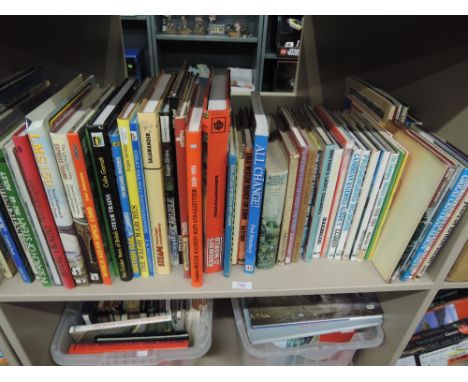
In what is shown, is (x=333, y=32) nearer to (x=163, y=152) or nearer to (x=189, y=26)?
(x=163, y=152)

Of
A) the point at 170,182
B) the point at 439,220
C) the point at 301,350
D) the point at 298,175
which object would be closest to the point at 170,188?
the point at 170,182

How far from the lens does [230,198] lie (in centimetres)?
54

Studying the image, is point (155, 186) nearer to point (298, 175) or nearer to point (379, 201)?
point (298, 175)

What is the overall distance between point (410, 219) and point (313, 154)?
20cm

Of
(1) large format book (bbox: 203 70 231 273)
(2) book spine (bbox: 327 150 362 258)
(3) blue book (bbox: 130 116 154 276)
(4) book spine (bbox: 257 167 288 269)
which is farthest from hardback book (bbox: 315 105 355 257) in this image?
(3) blue book (bbox: 130 116 154 276)

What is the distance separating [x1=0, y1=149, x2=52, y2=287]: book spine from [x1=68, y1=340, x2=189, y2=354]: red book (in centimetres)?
27

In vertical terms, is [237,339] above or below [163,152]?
below

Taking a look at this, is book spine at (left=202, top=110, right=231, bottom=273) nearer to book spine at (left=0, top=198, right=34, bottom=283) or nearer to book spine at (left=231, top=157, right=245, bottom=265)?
book spine at (left=231, top=157, right=245, bottom=265)

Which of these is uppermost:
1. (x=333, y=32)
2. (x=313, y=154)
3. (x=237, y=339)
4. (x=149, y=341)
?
(x=333, y=32)

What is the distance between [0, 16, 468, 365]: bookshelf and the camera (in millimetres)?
590

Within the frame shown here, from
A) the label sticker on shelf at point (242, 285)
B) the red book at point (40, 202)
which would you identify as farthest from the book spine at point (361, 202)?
the red book at point (40, 202)

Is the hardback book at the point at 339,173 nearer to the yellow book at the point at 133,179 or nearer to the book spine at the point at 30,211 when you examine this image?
the yellow book at the point at 133,179

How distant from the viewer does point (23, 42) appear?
2.53 ft

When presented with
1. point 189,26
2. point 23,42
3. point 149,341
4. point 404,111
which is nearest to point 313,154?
point 404,111
